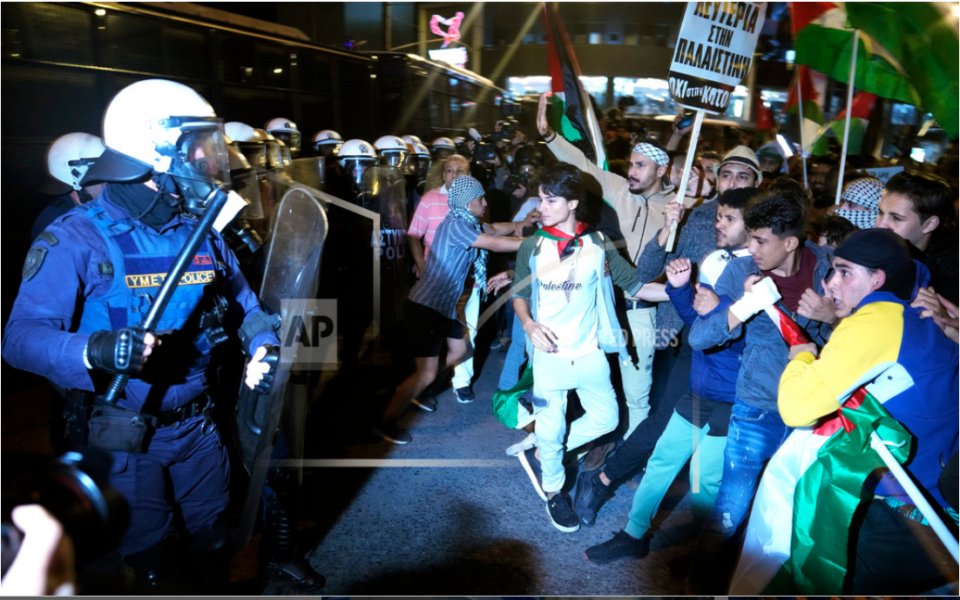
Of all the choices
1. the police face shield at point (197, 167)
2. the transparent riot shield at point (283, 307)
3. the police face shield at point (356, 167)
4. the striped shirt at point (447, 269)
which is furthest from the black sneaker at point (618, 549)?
the police face shield at point (356, 167)

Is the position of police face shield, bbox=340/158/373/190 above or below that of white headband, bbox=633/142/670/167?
below

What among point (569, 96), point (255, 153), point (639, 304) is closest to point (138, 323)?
point (639, 304)

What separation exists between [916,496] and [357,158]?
14.3ft

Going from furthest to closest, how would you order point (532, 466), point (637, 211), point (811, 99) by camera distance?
1. point (811, 99)
2. point (637, 211)
3. point (532, 466)

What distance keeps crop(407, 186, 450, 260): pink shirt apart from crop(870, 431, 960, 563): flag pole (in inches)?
108

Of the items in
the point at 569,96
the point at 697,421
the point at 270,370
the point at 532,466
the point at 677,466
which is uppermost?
the point at 569,96

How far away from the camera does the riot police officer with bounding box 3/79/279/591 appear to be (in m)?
1.71

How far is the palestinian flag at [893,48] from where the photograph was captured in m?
3.04

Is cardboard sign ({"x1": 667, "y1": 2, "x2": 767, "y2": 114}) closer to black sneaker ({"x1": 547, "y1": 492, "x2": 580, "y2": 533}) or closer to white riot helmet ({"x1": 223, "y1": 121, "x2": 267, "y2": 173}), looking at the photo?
black sneaker ({"x1": 547, "y1": 492, "x2": 580, "y2": 533})

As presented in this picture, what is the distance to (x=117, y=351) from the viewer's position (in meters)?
1.64

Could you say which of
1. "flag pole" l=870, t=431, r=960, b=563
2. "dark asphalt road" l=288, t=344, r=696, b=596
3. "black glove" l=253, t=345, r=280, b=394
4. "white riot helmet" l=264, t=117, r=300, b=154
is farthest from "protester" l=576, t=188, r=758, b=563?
"white riot helmet" l=264, t=117, r=300, b=154

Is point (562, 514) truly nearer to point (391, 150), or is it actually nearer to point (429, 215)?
point (429, 215)

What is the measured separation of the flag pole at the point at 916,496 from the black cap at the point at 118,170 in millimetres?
2295

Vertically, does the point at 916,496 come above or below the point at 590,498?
above
